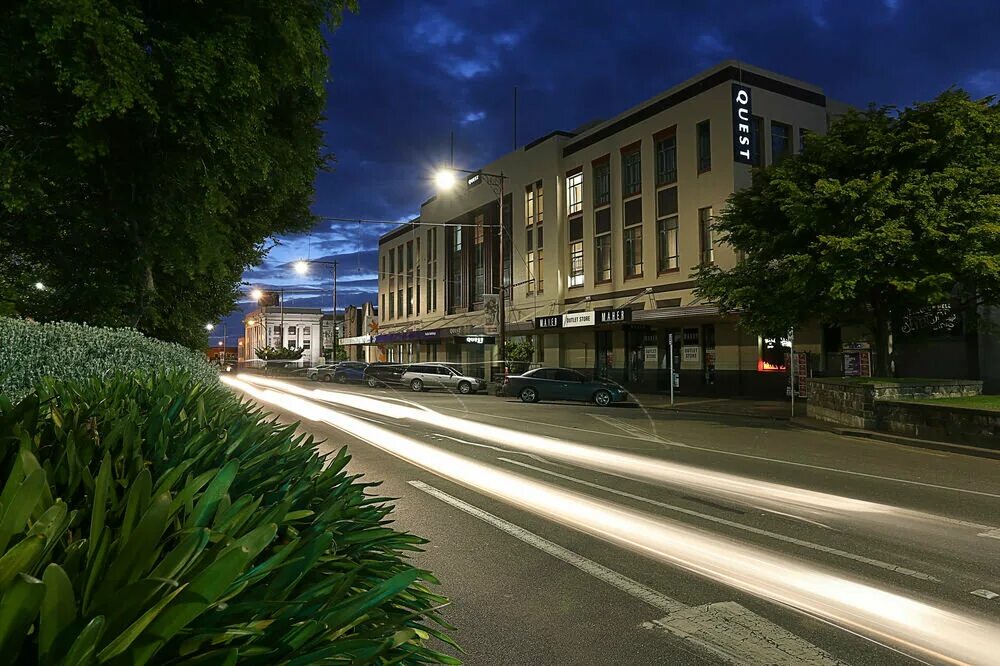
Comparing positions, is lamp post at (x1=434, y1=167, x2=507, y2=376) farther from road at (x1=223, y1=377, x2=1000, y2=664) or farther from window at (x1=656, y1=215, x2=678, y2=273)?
road at (x1=223, y1=377, x2=1000, y2=664)

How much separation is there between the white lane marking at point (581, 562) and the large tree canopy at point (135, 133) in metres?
6.40

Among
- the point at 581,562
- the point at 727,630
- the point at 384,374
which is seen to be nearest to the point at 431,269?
the point at 384,374

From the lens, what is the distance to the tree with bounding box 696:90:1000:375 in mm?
14023

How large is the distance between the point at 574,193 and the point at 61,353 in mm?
30503

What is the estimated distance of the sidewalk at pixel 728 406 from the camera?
65.8ft

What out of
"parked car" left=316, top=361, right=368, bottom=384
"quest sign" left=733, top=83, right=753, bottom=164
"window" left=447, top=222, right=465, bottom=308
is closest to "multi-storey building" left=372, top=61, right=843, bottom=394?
"quest sign" left=733, top=83, right=753, bottom=164

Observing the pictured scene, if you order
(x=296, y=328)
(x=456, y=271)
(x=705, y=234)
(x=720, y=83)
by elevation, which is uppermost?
(x=720, y=83)

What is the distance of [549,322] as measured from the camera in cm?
3209

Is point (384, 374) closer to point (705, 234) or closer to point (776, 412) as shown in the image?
point (705, 234)

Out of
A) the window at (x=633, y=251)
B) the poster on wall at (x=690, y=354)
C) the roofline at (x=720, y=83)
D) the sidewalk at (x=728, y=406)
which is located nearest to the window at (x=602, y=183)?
the roofline at (x=720, y=83)

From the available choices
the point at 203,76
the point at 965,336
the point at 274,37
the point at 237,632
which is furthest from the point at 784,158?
the point at 237,632

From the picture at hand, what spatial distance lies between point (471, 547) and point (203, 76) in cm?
683

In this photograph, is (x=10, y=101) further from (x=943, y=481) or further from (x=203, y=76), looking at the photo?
(x=943, y=481)

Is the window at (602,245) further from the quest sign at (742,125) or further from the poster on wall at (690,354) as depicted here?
the quest sign at (742,125)
